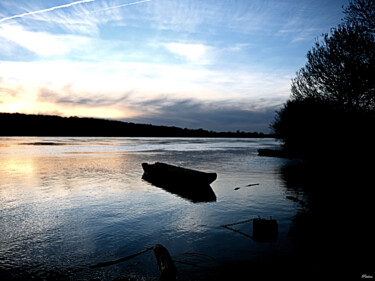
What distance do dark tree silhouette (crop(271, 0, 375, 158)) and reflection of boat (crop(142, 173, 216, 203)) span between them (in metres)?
13.4

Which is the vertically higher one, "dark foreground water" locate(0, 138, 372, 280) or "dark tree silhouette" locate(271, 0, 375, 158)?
"dark tree silhouette" locate(271, 0, 375, 158)

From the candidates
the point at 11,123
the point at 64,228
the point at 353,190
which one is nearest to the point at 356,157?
the point at 353,190

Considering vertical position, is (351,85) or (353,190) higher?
(351,85)

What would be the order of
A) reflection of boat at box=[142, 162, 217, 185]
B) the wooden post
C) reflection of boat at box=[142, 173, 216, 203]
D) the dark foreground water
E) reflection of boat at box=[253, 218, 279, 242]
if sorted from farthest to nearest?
reflection of boat at box=[142, 162, 217, 185] → reflection of boat at box=[142, 173, 216, 203] → reflection of boat at box=[253, 218, 279, 242] → the dark foreground water → the wooden post

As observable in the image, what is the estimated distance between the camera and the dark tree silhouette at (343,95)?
19406 mm

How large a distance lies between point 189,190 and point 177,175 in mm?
1784

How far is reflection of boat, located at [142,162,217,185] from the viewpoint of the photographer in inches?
564

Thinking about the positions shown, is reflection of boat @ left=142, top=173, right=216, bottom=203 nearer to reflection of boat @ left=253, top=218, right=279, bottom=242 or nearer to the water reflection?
the water reflection

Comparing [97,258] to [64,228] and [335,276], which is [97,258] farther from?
[335,276]

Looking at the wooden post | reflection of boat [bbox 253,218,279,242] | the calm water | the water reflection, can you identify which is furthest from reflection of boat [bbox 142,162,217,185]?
the wooden post

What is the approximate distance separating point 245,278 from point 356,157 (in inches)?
806

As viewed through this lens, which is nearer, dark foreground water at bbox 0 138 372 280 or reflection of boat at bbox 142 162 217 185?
dark foreground water at bbox 0 138 372 280

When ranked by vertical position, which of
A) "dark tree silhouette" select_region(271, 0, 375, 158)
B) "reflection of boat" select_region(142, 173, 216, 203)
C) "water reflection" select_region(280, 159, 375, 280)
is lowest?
"reflection of boat" select_region(142, 173, 216, 203)

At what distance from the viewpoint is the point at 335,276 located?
17.1 feet
